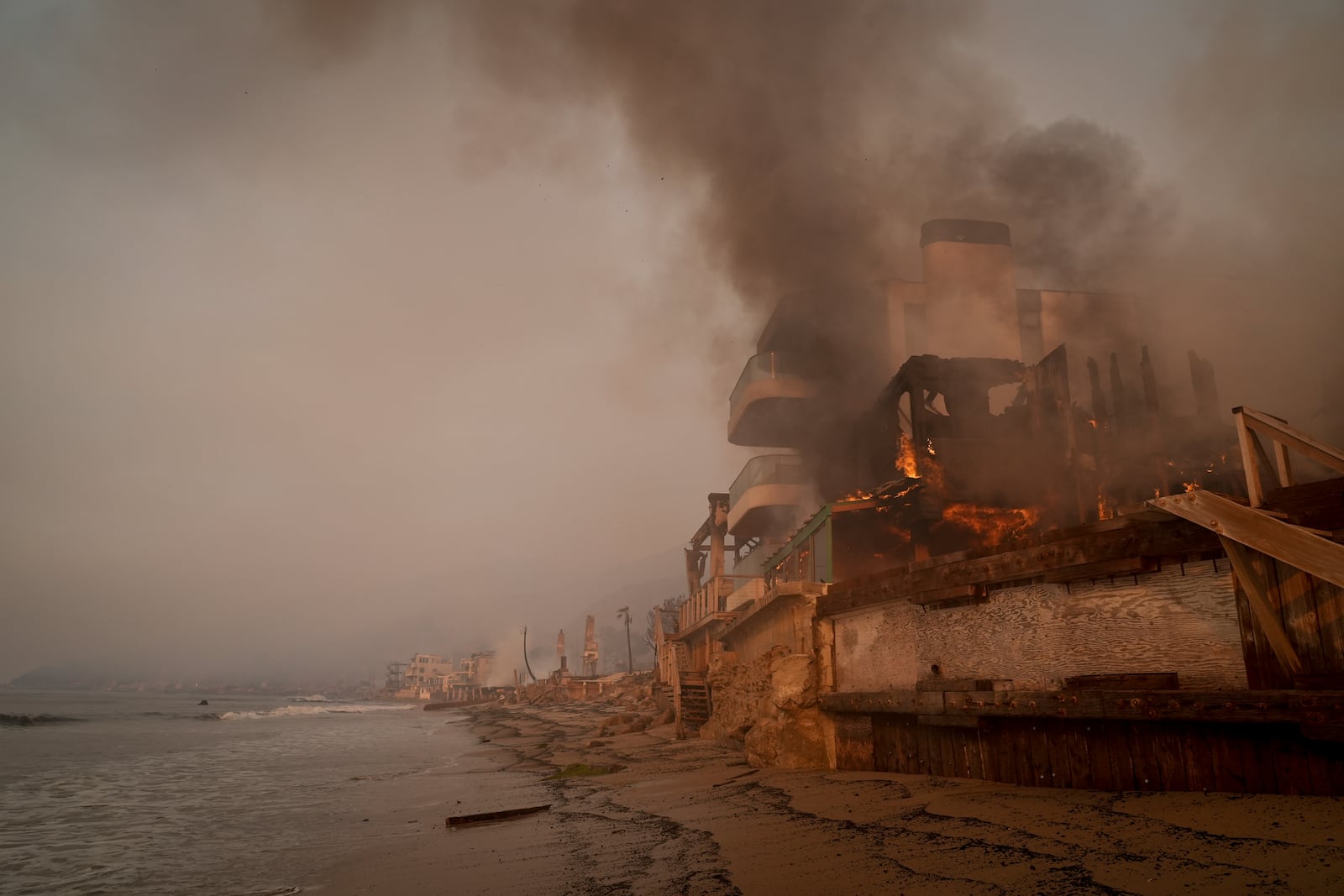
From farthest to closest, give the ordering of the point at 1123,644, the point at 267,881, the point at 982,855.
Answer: the point at 267,881
the point at 1123,644
the point at 982,855

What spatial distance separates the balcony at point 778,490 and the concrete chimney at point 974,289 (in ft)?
26.4

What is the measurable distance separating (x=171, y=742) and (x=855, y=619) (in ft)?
116

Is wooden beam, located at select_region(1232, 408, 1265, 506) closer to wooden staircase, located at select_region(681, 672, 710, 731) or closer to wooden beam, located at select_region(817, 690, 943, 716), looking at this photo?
wooden beam, located at select_region(817, 690, 943, 716)

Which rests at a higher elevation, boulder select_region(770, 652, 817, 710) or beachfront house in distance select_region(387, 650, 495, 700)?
boulder select_region(770, 652, 817, 710)

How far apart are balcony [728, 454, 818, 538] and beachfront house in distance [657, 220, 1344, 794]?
8.01 meters

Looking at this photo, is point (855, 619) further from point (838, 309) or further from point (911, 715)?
point (838, 309)

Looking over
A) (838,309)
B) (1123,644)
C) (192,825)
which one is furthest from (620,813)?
(838,309)

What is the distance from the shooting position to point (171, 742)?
3256 cm

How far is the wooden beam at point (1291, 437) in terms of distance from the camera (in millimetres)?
4645

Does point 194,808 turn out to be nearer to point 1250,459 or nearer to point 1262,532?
point 1262,532

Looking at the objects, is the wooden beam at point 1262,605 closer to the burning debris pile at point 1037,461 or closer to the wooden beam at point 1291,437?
the wooden beam at point 1291,437

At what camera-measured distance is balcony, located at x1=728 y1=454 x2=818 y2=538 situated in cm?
3097

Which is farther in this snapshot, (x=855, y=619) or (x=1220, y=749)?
(x=855, y=619)

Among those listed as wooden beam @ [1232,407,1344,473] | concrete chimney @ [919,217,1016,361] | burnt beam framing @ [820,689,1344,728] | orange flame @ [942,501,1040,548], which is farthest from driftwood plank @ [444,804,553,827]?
concrete chimney @ [919,217,1016,361]
